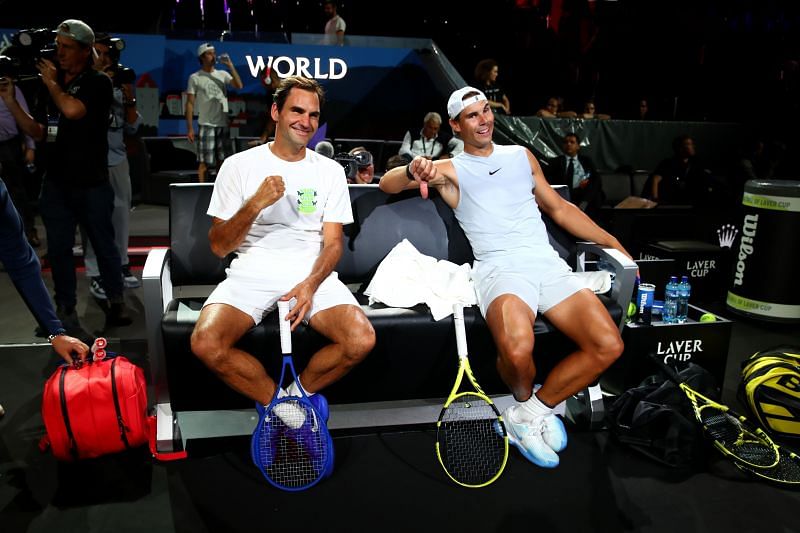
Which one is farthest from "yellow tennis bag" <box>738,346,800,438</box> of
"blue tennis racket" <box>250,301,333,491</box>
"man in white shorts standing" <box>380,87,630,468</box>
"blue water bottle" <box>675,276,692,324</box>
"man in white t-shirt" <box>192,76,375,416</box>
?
"blue tennis racket" <box>250,301,333,491</box>

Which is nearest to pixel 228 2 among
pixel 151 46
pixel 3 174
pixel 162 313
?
pixel 151 46

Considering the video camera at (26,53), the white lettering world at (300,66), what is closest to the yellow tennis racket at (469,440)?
the video camera at (26,53)

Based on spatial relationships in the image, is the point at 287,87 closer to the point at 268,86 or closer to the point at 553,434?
the point at 553,434

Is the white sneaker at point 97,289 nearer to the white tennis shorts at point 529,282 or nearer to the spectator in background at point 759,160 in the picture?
the white tennis shorts at point 529,282

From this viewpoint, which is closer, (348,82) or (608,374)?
(608,374)

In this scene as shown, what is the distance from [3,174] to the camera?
5.66 meters

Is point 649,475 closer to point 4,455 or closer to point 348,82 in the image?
point 4,455

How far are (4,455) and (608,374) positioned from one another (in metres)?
2.92

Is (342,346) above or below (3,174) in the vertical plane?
below

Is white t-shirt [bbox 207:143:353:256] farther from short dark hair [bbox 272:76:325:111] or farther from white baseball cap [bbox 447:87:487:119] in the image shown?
white baseball cap [bbox 447:87:487:119]

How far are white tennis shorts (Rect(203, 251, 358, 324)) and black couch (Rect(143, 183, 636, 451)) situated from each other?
0.31 ft

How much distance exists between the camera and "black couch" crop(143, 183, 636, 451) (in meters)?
2.69

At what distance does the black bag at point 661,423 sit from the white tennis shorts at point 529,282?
59cm

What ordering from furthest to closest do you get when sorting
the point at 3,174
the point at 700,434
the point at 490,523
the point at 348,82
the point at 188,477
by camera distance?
1. the point at 348,82
2. the point at 3,174
3. the point at 700,434
4. the point at 188,477
5. the point at 490,523
